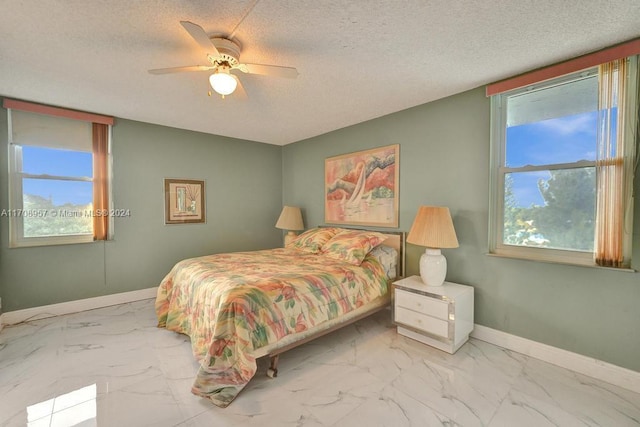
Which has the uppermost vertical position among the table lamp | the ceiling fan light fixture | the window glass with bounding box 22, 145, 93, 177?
the ceiling fan light fixture

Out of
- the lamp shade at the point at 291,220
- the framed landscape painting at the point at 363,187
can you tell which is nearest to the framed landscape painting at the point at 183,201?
the lamp shade at the point at 291,220

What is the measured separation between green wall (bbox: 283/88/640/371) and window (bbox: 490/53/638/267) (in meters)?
0.10

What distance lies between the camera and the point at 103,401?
1.71 meters

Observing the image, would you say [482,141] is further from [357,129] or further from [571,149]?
[357,129]

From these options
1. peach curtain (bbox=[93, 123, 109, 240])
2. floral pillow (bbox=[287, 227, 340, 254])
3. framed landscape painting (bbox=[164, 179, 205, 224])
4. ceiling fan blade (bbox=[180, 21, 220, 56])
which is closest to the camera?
ceiling fan blade (bbox=[180, 21, 220, 56])

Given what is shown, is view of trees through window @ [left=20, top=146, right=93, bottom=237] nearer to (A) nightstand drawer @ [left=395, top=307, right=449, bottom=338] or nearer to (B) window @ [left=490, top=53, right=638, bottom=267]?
(A) nightstand drawer @ [left=395, top=307, right=449, bottom=338]

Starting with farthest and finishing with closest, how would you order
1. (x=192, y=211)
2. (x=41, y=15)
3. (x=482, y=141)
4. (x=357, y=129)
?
(x=192, y=211), (x=357, y=129), (x=482, y=141), (x=41, y=15)

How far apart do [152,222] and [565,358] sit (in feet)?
15.3

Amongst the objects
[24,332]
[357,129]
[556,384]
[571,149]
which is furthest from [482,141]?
[24,332]

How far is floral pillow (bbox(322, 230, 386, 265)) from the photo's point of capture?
2.85m

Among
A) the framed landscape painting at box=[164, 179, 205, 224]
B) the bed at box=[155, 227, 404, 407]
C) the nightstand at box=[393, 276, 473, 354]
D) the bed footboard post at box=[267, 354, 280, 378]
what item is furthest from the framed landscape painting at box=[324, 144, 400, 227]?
the bed footboard post at box=[267, 354, 280, 378]

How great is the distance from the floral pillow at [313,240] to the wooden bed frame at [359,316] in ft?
2.36

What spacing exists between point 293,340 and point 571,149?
269cm

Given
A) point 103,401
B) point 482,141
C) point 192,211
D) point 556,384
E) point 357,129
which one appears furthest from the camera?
point 192,211
